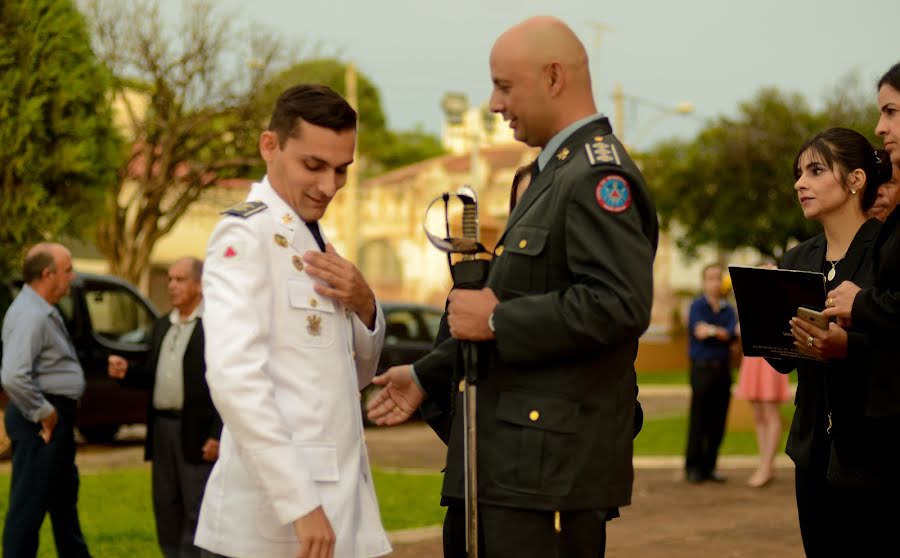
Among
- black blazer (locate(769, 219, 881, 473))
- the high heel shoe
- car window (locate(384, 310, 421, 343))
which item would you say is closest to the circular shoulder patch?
black blazer (locate(769, 219, 881, 473))

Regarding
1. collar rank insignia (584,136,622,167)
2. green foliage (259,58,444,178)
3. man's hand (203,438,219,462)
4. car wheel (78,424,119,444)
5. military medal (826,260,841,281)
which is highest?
green foliage (259,58,444,178)

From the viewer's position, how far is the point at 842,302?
416 cm

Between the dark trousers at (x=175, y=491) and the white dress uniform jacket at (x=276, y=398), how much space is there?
3539mm

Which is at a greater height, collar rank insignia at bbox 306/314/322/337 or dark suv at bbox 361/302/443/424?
collar rank insignia at bbox 306/314/322/337

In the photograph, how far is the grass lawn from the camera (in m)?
8.33

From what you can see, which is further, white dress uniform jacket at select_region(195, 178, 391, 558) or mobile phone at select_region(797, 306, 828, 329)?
mobile phone at select_region(797, 306, 828, 329)

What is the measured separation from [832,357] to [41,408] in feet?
14.7

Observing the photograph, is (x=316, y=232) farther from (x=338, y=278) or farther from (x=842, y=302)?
(x=842, y=302)

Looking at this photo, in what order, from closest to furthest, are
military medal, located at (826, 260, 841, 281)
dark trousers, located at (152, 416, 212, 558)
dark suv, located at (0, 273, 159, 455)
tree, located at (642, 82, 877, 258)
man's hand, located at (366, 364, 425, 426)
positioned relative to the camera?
man's hand, located at (366, 364, 425, 426), military medal, located at (826, 260, 841, 281), dark trousers, located at (152, 416, 212, 558), dark suv, located at (0, 273, 159, 455), tree, located at (642, 82, 877, 258)

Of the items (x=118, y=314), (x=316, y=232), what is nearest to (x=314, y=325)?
(x=316, y=232)

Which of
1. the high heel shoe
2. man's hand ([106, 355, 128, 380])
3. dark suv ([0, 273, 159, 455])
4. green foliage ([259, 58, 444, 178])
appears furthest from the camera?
green foliage ([259, 58, 444, 178])

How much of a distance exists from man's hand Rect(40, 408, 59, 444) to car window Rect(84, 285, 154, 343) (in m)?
7.76

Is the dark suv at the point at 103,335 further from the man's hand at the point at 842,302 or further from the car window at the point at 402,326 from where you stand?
the man's hand at the point at 842,302

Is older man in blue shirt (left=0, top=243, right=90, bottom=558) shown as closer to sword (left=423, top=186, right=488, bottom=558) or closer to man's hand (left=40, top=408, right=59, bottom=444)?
man's hand (left=40, top=408, right=59, bottom=444)
